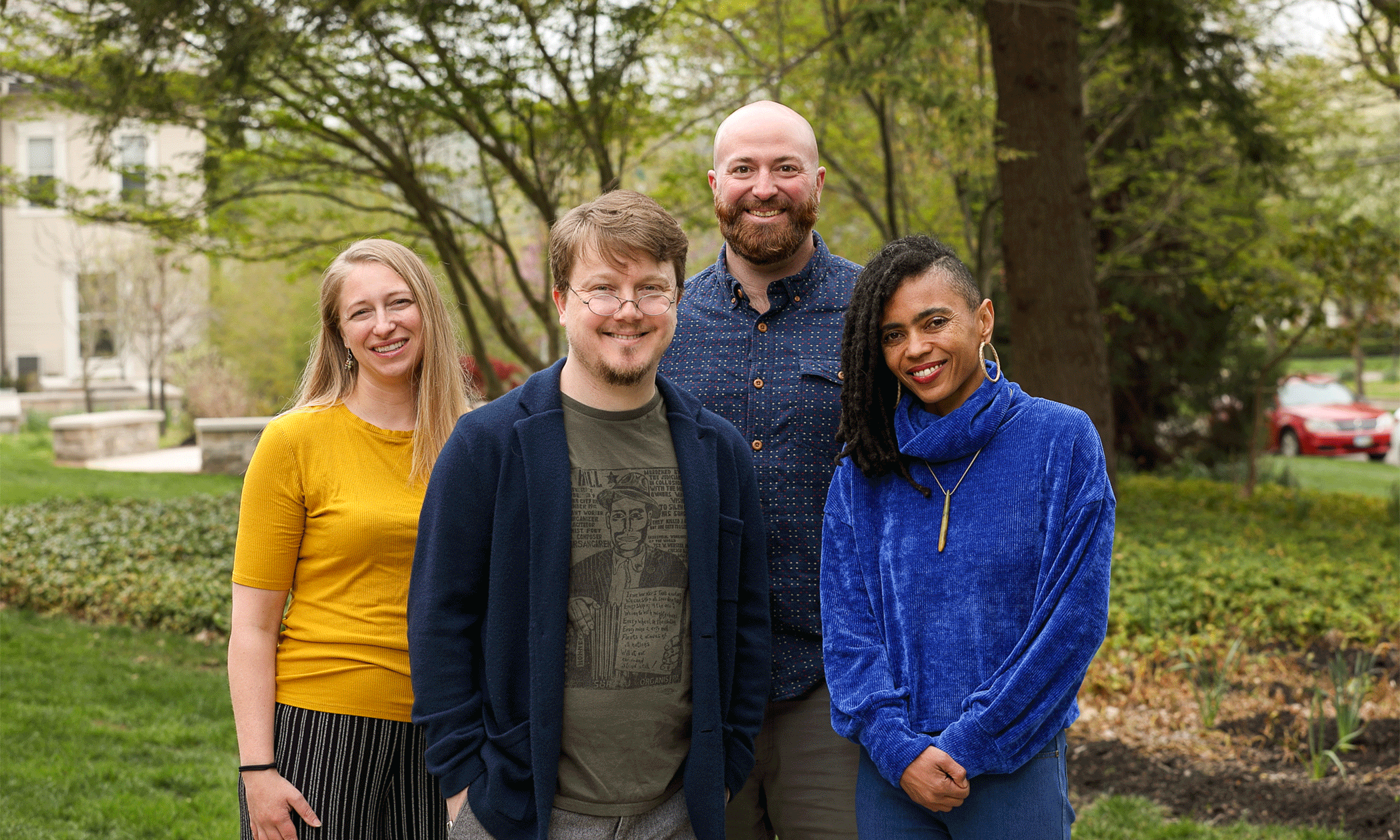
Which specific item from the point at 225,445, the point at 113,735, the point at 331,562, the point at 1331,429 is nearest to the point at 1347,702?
the point at 331,562

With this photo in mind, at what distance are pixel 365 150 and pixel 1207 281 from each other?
8243 millimetres

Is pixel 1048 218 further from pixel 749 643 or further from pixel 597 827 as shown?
pixel 597 827

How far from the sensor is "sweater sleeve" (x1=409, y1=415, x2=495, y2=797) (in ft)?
6.66

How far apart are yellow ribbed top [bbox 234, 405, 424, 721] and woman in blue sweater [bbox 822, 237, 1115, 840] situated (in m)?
0.92

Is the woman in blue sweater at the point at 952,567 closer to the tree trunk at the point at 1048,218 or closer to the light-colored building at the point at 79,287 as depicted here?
the tree trunk at the point at 1048,218

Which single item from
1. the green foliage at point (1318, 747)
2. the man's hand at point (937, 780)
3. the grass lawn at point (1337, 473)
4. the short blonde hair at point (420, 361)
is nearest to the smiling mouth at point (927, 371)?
the man's hand at point (937, 780)

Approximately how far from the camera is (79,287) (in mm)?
23234

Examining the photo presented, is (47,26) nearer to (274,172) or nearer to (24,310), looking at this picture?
(274,172)

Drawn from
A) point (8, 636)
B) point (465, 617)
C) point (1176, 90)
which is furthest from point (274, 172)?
point (465, 617)

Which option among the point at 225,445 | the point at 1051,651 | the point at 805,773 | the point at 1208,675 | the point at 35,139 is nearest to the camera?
the point at 1051,651

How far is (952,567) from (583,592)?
0.72 metres

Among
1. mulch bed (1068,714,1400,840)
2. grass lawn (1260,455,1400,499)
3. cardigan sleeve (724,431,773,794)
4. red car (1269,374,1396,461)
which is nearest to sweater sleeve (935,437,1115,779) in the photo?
cardigan sleeve (724,431,773,794)

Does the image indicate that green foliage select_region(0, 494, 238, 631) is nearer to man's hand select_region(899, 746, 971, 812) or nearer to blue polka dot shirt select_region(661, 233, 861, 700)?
blue polka dot shirt select_region(661, 233, 861, 700)

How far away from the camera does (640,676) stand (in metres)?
2.09
